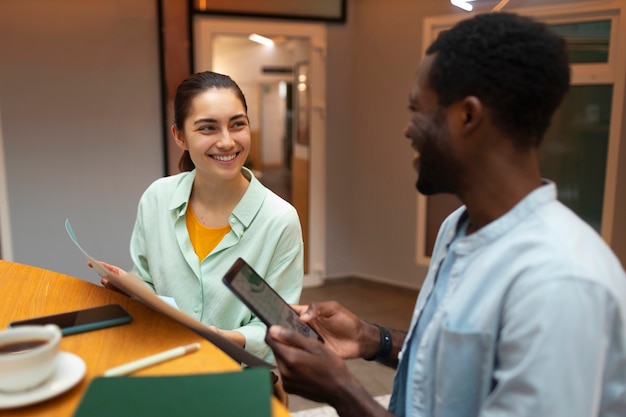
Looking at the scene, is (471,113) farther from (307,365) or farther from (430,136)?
(307,365)

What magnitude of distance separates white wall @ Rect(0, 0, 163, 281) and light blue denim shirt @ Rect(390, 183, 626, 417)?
10.9 feet

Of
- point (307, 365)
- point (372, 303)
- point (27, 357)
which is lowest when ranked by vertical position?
point (372, 303)

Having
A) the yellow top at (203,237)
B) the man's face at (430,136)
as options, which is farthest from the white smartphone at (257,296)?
the yellow top at (203,237)

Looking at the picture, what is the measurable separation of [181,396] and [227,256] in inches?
28.6

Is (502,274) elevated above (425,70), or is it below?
below

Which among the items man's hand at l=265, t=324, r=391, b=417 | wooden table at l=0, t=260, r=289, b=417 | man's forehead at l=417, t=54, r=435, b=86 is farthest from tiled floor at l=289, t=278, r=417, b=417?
man's forehead at l=417, t=54, r=435, b=86

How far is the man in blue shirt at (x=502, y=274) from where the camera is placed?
2.51ft

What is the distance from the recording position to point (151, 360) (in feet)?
2.95

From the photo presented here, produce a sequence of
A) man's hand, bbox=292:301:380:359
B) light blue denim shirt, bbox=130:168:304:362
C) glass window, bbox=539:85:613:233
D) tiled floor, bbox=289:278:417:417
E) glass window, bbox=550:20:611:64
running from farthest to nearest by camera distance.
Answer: glass window, bbox=539:85:613:233 → glass window, bbox=550:20:611:64 → tiled floor, bbox=289:278:417:417 → light blue denim shirt, bbox=130:168:304:362 → man's hand, bbox=292:301:380:359

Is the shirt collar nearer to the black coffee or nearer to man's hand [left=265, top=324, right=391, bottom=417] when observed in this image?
man's hand [left=265, top=324, right=391, bottom=417]

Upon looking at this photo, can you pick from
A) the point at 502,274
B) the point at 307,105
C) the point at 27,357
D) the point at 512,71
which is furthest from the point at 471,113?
the point at 307,105

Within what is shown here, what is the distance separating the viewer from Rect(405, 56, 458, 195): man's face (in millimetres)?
917

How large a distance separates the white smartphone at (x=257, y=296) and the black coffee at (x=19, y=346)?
312 mm

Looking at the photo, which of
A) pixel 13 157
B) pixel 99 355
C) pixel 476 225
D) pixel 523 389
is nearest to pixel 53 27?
pixel 13 157
